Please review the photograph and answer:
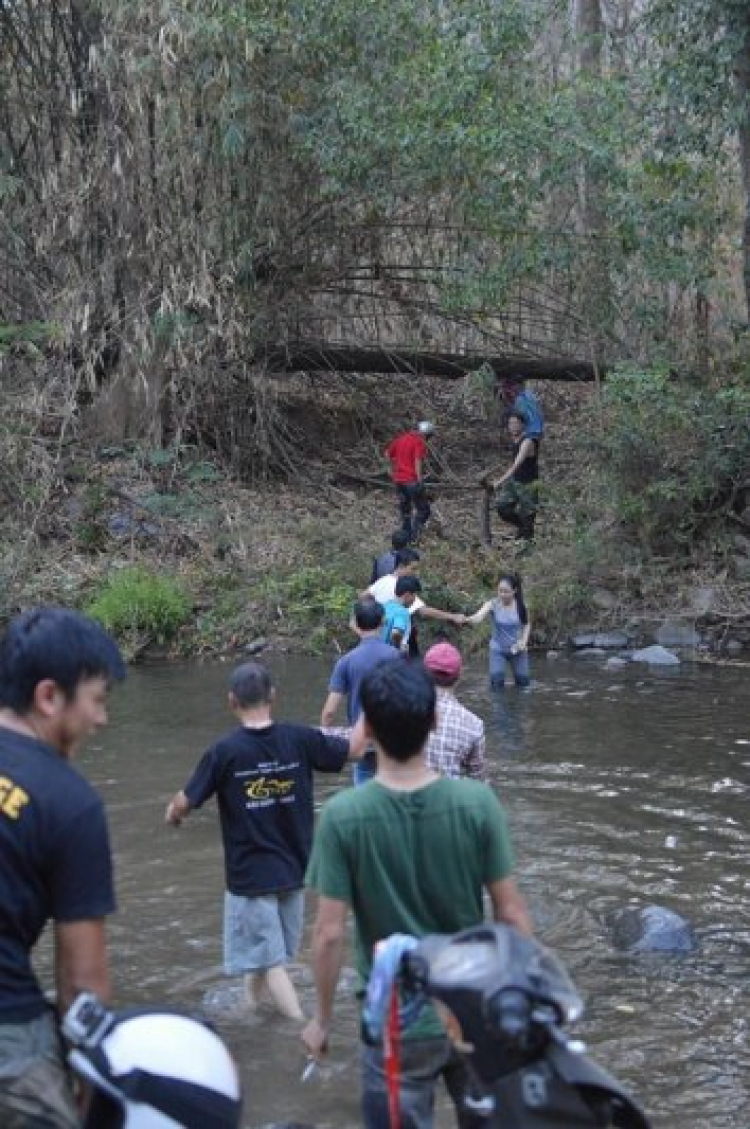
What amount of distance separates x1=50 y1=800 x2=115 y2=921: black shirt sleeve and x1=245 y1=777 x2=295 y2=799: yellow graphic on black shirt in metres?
2.94

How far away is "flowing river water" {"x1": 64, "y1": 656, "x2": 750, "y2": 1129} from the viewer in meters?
5.88

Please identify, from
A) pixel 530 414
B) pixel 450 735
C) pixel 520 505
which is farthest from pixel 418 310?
pixel 450 735

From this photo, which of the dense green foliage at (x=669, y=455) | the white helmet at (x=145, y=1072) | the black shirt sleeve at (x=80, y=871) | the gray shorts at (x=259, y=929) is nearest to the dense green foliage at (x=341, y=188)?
the dense green foliage at (x=669, y=455)

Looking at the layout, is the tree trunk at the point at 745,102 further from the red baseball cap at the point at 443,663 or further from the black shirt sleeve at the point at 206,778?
the black shirt sleeve at the point at 206,778

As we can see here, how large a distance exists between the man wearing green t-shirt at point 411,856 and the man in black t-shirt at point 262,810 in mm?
2039

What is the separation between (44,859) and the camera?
9.50ft

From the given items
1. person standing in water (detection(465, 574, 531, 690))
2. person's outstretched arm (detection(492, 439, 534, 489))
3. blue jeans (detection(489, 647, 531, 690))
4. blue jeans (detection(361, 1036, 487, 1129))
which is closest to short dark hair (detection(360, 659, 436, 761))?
blue jeans (detection(361, 1036, 487, 1129))

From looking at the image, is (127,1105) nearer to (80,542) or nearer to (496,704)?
(496,704)

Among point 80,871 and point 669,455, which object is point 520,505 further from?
point 80,871

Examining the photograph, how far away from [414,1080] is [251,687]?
2.29 m

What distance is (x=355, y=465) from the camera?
21281 millimetres

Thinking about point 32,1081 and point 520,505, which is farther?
point 520,505

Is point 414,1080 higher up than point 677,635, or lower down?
higher up

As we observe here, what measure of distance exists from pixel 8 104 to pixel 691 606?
11123 millimetres
